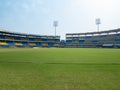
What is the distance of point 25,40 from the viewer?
97750 mm

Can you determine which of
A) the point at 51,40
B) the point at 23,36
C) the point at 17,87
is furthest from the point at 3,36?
the point at 17,87

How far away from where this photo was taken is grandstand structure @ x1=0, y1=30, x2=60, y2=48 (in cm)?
8262

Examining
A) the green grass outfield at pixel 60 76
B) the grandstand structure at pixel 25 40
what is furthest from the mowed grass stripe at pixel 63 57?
the grandstand structure at pixel 25 40

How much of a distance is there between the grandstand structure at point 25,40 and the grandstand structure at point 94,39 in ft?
34.1

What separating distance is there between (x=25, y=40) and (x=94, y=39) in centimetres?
4491

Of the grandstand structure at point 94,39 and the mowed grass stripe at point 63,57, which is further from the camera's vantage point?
the grandstand structure at point 94,39

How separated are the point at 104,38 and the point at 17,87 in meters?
97.3

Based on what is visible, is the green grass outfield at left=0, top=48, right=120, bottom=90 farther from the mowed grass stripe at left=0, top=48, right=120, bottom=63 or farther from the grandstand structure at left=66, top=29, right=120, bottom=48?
the grandstand structure at left=66, top=29, right=120, bottom=48

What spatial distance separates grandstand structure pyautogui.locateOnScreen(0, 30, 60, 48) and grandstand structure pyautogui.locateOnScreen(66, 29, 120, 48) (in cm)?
1041

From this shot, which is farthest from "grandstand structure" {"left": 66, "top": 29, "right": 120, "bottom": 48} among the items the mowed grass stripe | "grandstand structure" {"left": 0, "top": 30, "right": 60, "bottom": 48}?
the mowed grass stripe

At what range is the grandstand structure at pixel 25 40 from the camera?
82625mm

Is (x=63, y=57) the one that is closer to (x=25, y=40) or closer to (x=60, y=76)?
(x=60, y=76)

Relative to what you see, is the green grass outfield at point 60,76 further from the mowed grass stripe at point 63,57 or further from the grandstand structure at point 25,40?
the grandstand structure at point 25,40

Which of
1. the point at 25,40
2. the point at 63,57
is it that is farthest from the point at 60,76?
the point at 25,40
